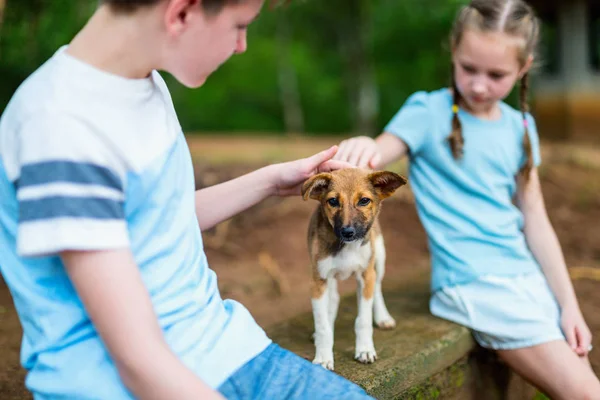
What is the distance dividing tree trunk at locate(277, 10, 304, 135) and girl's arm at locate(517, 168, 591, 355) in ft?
74.0

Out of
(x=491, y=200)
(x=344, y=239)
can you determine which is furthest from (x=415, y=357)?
(x=491, y=200)

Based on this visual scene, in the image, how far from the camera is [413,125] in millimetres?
3066

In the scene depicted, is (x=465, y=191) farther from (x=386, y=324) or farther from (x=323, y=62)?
(x=323, y=62)

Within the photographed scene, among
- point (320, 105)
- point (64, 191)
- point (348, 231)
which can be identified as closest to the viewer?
point (64, 191)

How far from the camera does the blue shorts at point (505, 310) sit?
2.83 meters

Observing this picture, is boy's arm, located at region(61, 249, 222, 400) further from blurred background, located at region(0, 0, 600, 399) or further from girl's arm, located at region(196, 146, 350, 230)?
blurred background, located at region(0, 0, 600, 399)

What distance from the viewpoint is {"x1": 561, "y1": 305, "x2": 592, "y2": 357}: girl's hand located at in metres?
2.85

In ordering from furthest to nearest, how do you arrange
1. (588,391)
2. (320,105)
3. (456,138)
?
(320,105)
(456,138)
(588,391)

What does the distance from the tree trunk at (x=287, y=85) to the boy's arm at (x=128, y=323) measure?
80.0 ft

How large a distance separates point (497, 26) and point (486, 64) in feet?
0.59

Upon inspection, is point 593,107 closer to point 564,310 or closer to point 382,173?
point 564,310

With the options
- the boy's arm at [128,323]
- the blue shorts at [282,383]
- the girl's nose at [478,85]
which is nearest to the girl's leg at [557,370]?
the girl's nose at [478,85]

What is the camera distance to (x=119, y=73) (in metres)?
1.44

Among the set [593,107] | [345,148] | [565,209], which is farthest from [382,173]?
[593,107]
